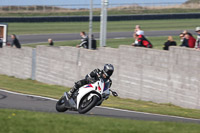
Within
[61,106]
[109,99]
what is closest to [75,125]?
[61,106]

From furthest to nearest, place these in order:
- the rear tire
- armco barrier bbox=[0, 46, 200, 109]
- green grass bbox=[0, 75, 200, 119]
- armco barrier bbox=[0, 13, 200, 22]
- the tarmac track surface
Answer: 1. armco barrier bbox=[0, 13, 200, 22]
2. armco barrier bbox=[0, 46, 200, 109]
3. green grass bbox=[0, 75, 200, 119]
4. the tarmac track surface
5. the rear tire

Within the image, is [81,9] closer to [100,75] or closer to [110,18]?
[110,18]

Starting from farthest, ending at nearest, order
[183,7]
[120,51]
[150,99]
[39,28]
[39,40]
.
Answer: [183,7]
[39,28]
[39,40]
[120,51]
[150,99]

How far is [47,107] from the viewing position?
46.3 ft

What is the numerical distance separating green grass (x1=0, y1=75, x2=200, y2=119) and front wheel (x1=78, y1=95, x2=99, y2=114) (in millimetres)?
3138

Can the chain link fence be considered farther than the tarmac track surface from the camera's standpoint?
Yes

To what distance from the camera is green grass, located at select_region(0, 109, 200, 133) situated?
8.06 meters

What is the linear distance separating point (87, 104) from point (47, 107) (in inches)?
123

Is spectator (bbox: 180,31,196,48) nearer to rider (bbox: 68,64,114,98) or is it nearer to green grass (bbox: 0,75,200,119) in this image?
green grass (bbox: 0,75,200,119)

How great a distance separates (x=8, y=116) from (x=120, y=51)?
9.87 meters

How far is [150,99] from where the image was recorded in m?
17.3

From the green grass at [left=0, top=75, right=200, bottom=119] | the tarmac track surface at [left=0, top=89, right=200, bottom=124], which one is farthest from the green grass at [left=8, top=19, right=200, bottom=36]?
the tarmac track surface at [left=0, top=89, right=200, bottom=124]

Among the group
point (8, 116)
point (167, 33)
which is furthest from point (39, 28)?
point (8, 116)

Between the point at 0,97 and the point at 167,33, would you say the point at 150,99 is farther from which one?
the point at 167,33
